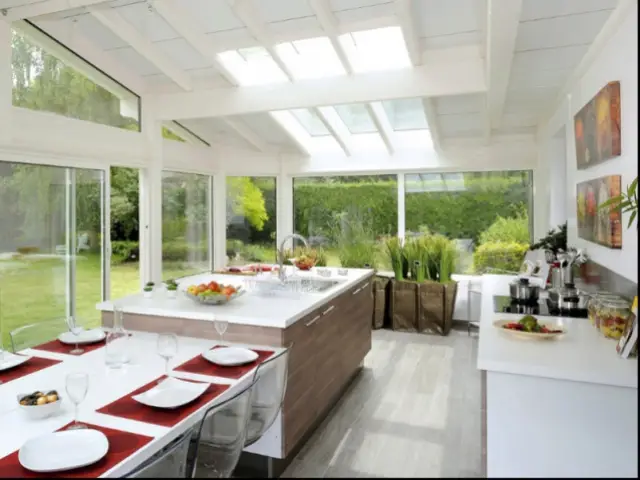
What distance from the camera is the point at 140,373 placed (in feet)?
6.93

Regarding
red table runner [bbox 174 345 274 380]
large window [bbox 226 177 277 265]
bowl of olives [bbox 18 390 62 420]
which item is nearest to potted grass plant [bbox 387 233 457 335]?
large window [bbox 226 177 277 265]

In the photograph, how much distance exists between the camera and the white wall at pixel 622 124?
1.63 m

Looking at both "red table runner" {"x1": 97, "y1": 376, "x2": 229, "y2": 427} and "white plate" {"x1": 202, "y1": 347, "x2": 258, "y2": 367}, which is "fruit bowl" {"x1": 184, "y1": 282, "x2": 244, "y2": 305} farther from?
"red table runner" {"x1": 97, "y1": 376, "x2": 229, "y2": 427}

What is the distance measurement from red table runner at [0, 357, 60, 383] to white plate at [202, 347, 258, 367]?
Result: 0.69 metres

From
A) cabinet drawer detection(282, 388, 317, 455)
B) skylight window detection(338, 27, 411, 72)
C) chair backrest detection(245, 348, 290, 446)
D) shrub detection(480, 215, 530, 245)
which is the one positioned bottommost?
cabinet drawer detection(282, 388, 317, 455)

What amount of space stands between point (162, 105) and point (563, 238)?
3946 millimetres

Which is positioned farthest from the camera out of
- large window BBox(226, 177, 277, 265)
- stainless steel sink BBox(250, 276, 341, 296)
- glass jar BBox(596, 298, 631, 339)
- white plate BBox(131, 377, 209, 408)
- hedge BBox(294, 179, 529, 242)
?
large window BBox(226, 177, 277, 265)

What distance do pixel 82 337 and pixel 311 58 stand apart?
3.05 meters

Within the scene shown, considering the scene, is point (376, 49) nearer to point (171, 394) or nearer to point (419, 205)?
point (419, 205)

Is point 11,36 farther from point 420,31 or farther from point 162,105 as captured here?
point 420,31

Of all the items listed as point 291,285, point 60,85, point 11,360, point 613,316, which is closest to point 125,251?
point 60,85

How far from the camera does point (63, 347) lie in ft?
8.15

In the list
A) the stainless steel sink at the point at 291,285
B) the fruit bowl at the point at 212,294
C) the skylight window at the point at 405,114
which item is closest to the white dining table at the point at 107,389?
the fruit bowl at the point at 212,294

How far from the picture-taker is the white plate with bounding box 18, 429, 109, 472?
52.1 inches
